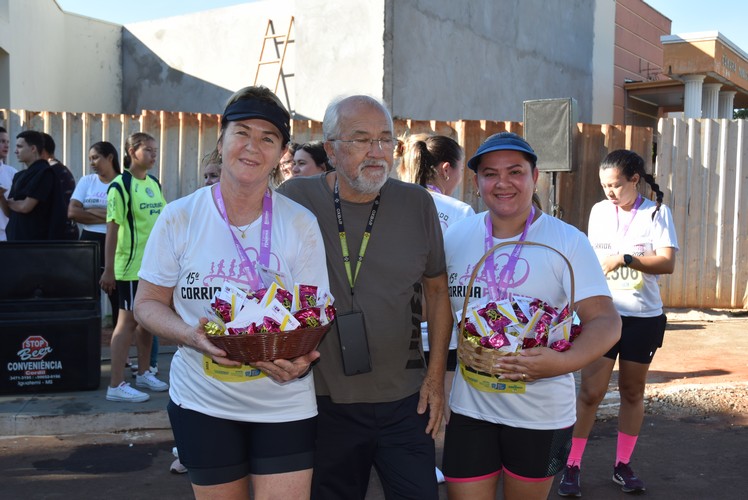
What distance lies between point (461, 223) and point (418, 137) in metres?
1.44

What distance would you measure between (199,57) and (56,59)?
3.68m

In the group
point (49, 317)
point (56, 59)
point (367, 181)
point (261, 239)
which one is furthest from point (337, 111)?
point (56, 59)

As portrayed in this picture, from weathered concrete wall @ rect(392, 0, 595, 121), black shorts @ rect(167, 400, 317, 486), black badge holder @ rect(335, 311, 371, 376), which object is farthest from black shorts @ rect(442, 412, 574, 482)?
weathered concrete wall @ rect(392, 0, 595, 121)

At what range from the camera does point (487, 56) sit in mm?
16875

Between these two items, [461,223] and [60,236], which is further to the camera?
[60,236]

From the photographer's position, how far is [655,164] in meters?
11.4

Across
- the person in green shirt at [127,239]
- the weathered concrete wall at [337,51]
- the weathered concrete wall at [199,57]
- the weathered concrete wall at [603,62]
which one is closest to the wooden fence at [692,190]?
the weathered concrete wall at [337,51]

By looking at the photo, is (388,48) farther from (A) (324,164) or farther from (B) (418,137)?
(B) (418,137)

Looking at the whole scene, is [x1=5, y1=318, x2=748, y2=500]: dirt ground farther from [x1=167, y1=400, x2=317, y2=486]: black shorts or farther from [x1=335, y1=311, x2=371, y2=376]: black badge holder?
[x1=167, y1=400, x2=317, y2=486]: black shorts

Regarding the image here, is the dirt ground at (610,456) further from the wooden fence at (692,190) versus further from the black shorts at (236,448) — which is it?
the wooden fence at (692,190)

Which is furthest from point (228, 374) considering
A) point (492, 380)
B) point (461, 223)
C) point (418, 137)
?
point (418, 137)

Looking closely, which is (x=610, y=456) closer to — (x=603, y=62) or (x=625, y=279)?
(x=625, y=279)

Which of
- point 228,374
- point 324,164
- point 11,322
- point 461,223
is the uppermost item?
point 324,164

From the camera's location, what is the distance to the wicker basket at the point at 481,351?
2.73 metres
